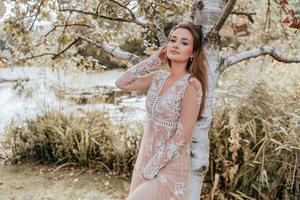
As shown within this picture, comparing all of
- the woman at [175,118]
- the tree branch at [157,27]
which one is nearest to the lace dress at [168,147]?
the woman at [175,118]

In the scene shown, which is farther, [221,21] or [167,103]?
[167,103]

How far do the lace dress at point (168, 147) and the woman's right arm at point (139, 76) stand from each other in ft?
0.50

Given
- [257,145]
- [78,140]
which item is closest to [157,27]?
[257,145]

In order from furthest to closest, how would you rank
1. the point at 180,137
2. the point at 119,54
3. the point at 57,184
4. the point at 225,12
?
the point at 57,184
the point at 119,54
the point at 180,137
the point at 225,12

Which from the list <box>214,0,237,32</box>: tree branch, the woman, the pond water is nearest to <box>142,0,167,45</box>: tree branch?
the woman

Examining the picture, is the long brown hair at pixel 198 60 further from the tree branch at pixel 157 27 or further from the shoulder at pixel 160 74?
the tree branch at pixel 157 27

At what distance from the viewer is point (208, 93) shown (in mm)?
2537

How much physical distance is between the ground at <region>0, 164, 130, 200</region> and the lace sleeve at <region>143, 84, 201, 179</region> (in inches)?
90.6

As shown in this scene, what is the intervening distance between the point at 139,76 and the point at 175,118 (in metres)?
0.39

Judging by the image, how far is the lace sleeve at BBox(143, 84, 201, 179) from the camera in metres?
2.43

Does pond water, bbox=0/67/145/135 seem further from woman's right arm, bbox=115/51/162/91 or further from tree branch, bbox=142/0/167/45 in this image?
woman's right arm, bbox=115/51/162/91

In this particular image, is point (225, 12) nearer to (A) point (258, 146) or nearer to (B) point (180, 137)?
(B) point (180, 137)

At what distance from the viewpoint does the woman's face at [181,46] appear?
2.50m

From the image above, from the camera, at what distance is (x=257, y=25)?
8250mm
